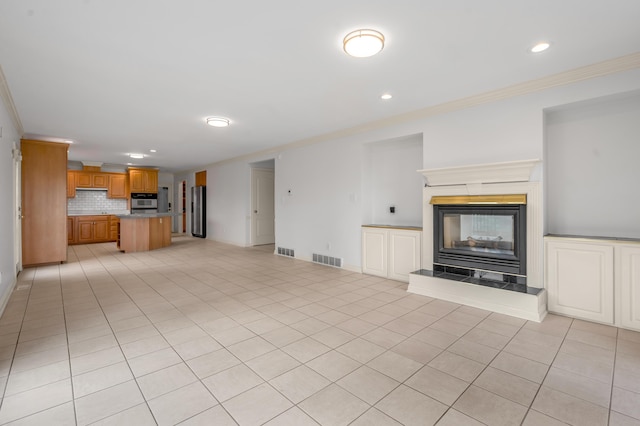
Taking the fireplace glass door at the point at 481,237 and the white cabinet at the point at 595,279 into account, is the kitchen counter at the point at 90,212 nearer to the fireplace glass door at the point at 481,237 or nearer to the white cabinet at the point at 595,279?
the fireplace glass door at the point at 481,237

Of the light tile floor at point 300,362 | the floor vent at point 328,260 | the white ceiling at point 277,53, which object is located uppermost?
the white ceiling at point 277,53

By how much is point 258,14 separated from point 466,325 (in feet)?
11.0

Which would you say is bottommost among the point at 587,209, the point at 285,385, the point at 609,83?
the point at 285,385

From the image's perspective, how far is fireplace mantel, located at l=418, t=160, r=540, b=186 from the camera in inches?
134

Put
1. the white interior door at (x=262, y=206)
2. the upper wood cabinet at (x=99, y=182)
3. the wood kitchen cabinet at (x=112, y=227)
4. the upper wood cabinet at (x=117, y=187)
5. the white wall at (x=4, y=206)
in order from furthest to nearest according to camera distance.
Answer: the upper wood cabinet at (x=117, y=187), the wood kitchen cabinet at (x=112, y=227), the upper wood cabinet at (x=99, y=182), the white interior door at (x=262, y=206), the white wall at (x=4, y=206)

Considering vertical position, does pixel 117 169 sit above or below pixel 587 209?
above

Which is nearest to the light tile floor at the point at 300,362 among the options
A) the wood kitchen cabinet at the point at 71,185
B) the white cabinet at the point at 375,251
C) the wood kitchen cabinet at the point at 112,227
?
the white cabinet at the point at 375,251

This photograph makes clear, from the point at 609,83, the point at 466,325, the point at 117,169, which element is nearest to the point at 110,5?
the point at 466,325

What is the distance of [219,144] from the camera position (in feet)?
22.5

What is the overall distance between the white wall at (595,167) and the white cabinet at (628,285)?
448 millimetres

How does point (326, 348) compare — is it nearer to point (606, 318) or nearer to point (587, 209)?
→ point (606, 318)

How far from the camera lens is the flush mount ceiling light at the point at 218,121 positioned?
4.81m

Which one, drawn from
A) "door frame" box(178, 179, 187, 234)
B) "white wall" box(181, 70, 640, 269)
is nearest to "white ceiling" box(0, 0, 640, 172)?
"white wall" box(181, 70, 640, 269)

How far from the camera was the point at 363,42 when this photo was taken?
249cm
